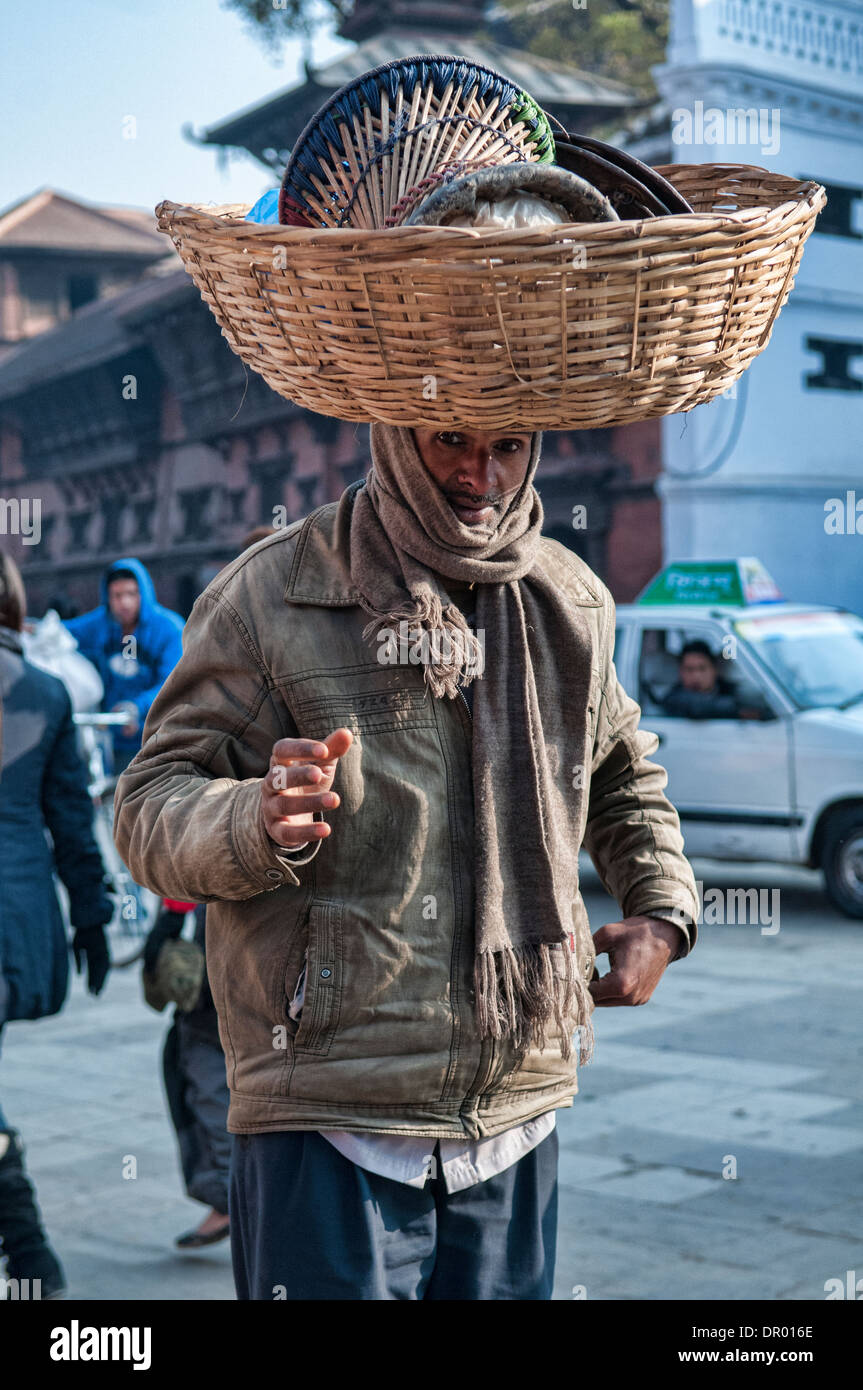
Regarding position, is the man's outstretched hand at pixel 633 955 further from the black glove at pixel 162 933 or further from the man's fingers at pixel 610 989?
the black glove at pixel 162 933

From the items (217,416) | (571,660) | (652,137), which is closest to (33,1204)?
(571,660)

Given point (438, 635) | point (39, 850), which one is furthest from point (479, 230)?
point (39, 850)

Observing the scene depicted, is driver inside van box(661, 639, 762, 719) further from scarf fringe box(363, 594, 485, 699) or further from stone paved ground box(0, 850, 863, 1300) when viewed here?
scarf fringe box(363, 594, 485, 699)

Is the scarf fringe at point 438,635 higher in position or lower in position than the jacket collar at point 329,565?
lower

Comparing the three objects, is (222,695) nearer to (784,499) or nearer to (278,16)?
(784,499)

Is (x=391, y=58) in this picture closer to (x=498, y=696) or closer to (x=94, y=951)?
(x=94, y=951)

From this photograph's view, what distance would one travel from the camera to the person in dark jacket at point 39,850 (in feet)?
14.0

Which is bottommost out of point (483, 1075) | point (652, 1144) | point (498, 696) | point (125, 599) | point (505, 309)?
point (652, 1144)

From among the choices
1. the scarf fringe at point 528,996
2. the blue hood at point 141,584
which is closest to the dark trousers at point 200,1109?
the scarf fringe at point 528,996

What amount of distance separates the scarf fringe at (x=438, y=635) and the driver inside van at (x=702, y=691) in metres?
8.25

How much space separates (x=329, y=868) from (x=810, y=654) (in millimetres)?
8601

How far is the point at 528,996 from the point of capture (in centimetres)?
218

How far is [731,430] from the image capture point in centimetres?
1528

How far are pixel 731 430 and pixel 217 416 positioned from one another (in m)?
8.73
